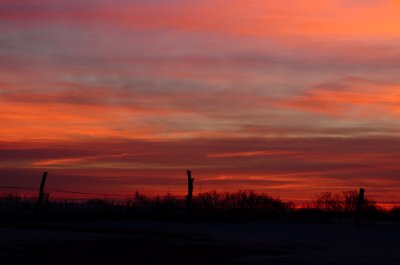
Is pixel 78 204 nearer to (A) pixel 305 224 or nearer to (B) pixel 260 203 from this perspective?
(B) pixel 260 203

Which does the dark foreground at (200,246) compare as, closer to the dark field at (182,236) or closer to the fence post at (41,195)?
the dark field at (182,236)

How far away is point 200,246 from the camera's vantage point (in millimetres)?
22719

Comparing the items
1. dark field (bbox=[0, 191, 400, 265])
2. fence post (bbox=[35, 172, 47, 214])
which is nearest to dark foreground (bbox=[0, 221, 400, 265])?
dark field (bbox=[0, 191, 400, 265])

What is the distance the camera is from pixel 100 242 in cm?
2255

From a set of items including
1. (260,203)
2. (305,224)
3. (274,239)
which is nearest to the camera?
(274,239)

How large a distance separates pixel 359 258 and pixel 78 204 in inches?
1314

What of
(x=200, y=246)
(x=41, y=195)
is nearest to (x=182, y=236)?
(x=200, y=246)

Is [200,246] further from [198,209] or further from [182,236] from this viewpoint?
[198,209]

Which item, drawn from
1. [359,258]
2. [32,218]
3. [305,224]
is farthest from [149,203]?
[359,258]

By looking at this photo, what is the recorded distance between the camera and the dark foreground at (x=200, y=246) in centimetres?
1845

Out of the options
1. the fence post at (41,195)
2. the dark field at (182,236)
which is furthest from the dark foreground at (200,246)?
the fence post at (41,195)

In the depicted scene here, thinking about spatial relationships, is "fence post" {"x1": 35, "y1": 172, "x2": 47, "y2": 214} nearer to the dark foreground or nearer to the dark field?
the dark field

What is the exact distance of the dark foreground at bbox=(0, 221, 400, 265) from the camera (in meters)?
18.5

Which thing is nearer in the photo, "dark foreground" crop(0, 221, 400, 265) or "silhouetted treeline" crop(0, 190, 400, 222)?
"dark foreground" crop(0, 221, 400, 265)
